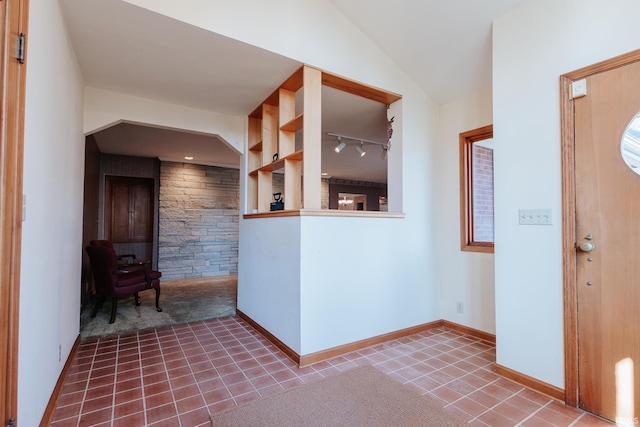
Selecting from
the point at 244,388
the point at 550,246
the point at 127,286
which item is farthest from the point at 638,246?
the point at 127,286

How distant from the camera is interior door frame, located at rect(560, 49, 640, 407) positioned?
1855mm

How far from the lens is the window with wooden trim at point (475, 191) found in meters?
→ 3.12

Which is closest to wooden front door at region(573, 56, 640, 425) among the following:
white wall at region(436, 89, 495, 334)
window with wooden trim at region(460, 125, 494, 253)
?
white wall at region(436, 89, 495, 334)

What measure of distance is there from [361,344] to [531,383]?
4.14 ft

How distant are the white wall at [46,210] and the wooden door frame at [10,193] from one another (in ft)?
0.45

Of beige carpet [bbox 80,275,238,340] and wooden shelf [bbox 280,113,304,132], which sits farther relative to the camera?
beige carpet [bbox 80,275,238,340]

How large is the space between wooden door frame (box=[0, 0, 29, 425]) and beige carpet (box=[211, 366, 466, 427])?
98 centimetres

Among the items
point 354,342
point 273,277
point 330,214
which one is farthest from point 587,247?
point 273,277

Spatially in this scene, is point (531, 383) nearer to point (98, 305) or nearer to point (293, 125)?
point (293, 125)

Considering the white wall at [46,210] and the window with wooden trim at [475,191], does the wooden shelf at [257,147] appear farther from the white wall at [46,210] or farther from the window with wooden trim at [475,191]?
the window with wooden trim at [475,191]

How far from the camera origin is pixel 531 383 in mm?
2035

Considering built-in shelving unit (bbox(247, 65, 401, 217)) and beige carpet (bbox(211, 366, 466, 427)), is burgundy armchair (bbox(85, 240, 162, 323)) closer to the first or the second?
built-in shelving unit (bbox(247, 65, 401, 217))

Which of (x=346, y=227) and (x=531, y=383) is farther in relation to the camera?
(x=346, y=227)

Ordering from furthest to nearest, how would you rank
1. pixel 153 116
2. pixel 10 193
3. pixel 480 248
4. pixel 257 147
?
pixel 257 147, pixel 153 116, pixel 480 248, pixel 10 193
